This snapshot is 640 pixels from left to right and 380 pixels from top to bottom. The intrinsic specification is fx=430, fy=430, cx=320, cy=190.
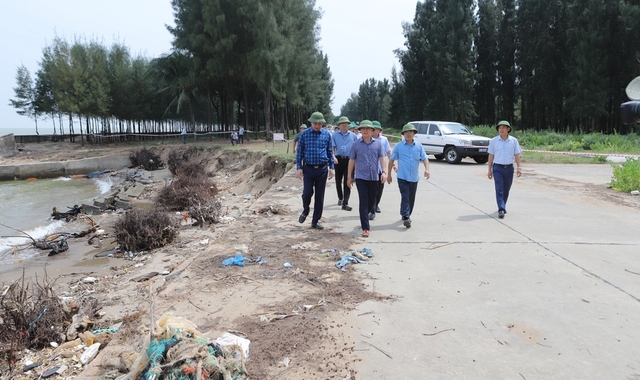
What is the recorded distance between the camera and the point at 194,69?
3466cm

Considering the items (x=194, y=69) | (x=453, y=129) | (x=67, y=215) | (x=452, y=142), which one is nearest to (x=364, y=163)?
(x=67, y=215)

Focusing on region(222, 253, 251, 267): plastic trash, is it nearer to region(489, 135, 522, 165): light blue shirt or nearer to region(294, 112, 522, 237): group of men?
region(294, 112, 522, 237): group of men

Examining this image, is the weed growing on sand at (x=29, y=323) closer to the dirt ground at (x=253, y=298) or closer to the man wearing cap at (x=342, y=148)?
the dirt ground at (x=253, y=298)

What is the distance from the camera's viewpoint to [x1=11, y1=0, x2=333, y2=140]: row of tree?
104 feet

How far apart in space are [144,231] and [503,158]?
7348mm

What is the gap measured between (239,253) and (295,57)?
31.1 meters

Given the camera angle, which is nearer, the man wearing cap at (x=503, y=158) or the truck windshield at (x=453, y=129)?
the man wearing cap at (x=503, y=158)

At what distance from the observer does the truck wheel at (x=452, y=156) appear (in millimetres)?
18616

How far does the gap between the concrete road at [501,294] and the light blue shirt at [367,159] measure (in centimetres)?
97

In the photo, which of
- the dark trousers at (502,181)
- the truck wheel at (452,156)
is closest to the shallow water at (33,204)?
the dark trousers at (502,181)

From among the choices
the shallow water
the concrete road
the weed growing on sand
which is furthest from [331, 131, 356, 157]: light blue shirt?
the shallow water

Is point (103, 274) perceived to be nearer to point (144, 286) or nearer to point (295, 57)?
point (144, 286)

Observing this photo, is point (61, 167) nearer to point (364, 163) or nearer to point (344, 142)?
point (344, 142)

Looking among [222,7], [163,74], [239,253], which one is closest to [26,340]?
[239,253]
